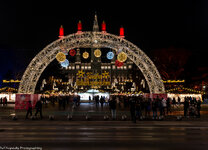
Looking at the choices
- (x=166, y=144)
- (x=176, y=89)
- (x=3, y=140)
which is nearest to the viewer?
(x=166, y=144)

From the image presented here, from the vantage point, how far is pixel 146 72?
31891 mm

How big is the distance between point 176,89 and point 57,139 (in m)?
42.2

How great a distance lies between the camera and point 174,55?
63.7 meters

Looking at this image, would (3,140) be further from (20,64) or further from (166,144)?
(20,64)

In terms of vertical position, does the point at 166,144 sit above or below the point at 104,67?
below

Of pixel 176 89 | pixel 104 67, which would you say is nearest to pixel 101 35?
pixel 176 89

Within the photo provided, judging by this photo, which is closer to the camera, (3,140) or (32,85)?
(3,140)

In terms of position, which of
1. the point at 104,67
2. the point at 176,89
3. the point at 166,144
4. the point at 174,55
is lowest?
the point at 166,144

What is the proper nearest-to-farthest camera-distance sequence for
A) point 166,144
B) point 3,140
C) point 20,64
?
point 166,144
point 3,140
point 20,64

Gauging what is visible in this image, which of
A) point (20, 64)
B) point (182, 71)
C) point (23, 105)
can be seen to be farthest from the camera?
point (20, 64)

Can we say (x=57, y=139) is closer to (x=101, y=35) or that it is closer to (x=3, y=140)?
(x=3, y=140)

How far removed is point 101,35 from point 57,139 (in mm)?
21272

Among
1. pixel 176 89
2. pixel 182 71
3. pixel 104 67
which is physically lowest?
pixel 176 89

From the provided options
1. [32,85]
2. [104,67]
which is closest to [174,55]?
[32,85]
